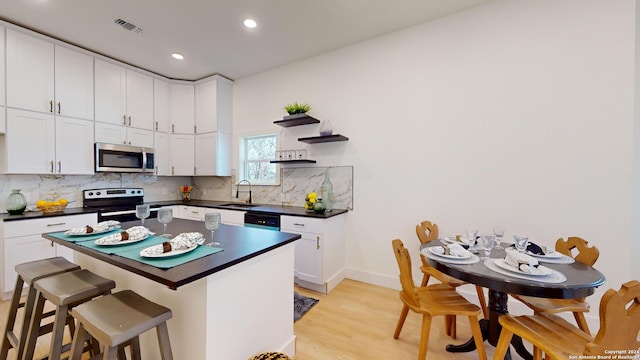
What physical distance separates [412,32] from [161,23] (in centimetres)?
285

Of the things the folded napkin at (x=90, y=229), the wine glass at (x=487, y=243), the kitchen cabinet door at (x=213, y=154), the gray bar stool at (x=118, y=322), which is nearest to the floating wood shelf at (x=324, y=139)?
the kitchen cabinet door at (x=213, y=154)

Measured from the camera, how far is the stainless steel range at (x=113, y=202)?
10.7 ft

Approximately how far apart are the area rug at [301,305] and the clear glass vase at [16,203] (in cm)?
328

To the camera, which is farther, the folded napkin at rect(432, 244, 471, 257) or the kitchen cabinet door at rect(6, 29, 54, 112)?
the kitchen cabinet door at rect(6, 29, 54, 112)

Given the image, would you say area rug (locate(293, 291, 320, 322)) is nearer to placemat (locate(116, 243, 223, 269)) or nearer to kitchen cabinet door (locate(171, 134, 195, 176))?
placemat (locate(116, 243, 223, 269))

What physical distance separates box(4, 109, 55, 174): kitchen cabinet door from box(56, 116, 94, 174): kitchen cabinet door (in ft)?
0.21

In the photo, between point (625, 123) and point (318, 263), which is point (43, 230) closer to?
point (318, 263)

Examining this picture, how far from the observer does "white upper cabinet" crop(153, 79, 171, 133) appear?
157 inches

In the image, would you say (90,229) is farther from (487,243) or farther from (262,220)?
(487,243)

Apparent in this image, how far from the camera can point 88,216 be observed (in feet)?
10.0

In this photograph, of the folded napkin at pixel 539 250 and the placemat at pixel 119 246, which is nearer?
the placemat at pixel 119 246

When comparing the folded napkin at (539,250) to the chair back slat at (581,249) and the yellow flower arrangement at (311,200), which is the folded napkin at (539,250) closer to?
the chair back slat at (581,249)

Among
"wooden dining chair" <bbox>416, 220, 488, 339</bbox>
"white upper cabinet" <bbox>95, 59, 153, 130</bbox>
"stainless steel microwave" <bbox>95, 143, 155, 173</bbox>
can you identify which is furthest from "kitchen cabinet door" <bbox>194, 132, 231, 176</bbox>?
"wooden dining chair" <bbox>416, 220, 488, 339</bbox>

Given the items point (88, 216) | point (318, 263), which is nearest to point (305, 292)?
point (318, 263)
